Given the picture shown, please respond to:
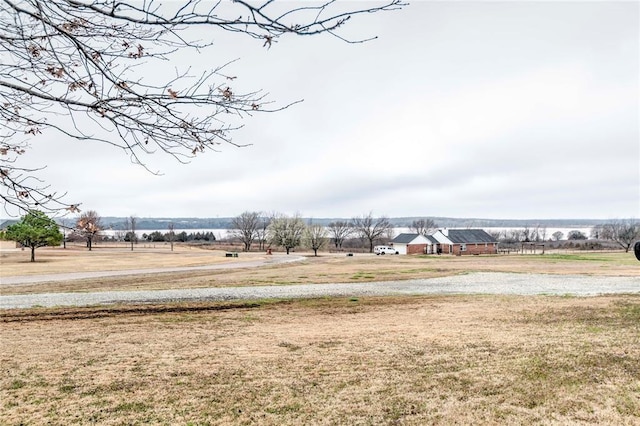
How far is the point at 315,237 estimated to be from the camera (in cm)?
7856

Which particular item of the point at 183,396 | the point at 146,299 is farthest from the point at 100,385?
the point at 146,299

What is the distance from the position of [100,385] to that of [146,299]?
11734mm

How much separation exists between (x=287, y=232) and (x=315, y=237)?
19.0 ft

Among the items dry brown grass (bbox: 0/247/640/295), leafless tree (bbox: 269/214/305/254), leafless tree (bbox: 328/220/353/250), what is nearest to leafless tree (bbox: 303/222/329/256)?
leafless tree (bbox: 269/214/305/254)

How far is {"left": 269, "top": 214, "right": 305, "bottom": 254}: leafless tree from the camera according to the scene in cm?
8131

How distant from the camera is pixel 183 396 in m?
5.88

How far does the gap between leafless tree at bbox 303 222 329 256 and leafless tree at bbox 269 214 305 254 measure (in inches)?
51.7

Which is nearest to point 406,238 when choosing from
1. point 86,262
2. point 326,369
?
point 86,262

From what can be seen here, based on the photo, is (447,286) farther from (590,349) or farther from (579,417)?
(579,417)

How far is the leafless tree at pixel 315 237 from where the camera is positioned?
78.2 meters

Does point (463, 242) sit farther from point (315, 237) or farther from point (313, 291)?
point (313, 291)

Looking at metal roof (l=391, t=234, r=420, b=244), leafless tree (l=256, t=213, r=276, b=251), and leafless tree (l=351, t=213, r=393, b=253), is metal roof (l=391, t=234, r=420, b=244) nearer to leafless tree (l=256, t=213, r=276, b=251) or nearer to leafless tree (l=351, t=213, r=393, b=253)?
leafless tree (l=351, t=213, r=393, b=253)

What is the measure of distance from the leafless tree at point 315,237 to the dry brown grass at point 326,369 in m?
66.1

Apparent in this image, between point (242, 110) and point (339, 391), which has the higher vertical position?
point (242, 110)
